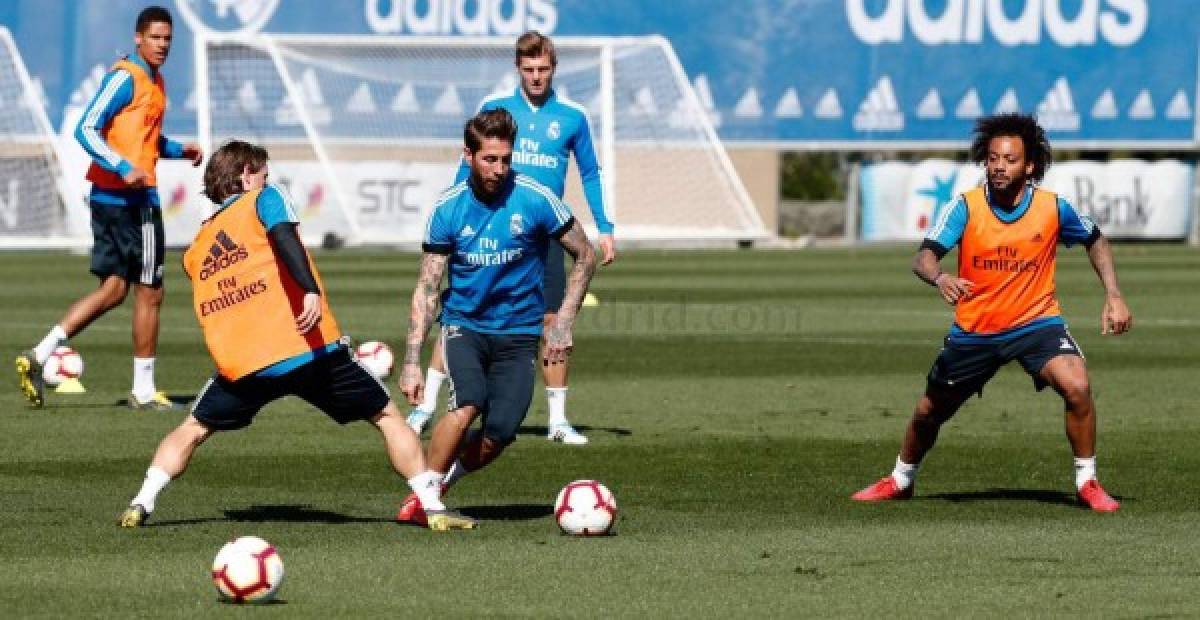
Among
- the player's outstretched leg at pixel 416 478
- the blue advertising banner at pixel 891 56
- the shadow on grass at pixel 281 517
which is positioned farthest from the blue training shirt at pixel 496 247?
the blue advertising banner at pixel 891 56

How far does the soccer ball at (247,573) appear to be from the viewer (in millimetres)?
7781

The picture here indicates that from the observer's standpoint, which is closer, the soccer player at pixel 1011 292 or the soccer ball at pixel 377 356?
the soccer player at pixel 1011 292

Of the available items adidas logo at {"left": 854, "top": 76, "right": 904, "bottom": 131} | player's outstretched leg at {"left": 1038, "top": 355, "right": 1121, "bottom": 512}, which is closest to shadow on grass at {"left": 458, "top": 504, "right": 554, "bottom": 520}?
player's outstretched leg at {"left": 1038, "top": 355, "right": 1121, "bottom": 512}

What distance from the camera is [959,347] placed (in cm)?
1095

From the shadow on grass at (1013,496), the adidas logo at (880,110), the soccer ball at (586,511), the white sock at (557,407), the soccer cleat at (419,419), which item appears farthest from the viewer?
the adidas logo at (880,110)

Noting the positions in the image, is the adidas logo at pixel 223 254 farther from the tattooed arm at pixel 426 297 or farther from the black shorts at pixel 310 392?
the tattooed arm at pixel 426 297

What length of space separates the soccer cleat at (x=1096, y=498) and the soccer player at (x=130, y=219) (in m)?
6.25

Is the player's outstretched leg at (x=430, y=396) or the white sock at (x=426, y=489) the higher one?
the white sock at (x=426, y=489)

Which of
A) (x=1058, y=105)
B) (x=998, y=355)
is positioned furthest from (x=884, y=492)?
(x=1058, y=105)

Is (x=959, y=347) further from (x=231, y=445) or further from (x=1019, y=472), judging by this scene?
(x=231, y=445)

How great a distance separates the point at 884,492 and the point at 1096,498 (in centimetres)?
92

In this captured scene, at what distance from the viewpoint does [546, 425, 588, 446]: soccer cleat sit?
13289 millimetres

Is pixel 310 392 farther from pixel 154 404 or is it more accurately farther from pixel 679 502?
pixel 154 404

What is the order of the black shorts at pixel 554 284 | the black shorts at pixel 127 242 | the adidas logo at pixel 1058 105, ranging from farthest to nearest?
the adidas logo at pixel 1058 105
the black shorts at pixel 127 242
the black shorts at pixel 554 284
